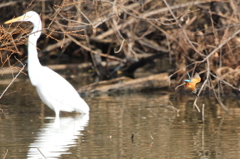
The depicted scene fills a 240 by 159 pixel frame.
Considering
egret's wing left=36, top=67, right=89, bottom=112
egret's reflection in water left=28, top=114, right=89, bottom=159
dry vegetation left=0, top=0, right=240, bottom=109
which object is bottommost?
egret's reflection in water left=28, top=114, right=89, bottom=159

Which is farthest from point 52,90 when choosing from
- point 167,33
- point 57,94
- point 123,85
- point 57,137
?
point 167,33

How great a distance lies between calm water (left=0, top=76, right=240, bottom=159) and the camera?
19.0 ft

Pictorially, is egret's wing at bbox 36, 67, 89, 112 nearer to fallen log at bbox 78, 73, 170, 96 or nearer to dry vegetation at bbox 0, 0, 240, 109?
dry vegetation at bbox 0, 0, 240, 109

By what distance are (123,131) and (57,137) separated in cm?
97

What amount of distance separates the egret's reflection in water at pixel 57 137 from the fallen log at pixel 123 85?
2.49 m

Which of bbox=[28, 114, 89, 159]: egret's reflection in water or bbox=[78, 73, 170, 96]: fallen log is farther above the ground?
bbox=[78, 73, 170, 96]: fallen log

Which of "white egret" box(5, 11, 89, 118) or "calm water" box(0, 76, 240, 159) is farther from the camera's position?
"white egret" box(5, 11, 89, 118)

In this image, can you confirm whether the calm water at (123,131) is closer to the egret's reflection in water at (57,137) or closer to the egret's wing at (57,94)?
the egret's reflection in water at (57,137)

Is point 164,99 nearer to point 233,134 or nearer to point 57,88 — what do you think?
point 57,88

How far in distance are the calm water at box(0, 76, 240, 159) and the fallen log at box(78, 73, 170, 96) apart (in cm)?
81

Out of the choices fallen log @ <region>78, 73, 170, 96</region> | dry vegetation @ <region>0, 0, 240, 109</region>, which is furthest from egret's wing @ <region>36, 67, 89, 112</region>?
fallen log @ <region>78, 73, 170, 96</region>

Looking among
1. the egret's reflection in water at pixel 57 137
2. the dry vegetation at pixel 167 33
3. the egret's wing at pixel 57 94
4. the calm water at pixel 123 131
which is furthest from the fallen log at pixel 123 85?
the egret's reflection in water at pixel 57 137

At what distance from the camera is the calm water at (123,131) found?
5789 mm

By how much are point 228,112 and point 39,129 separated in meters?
3.45
